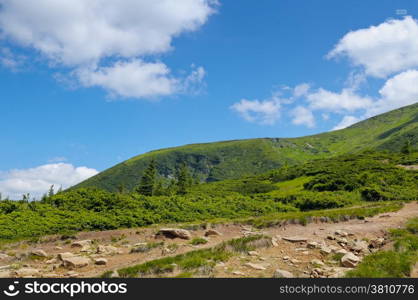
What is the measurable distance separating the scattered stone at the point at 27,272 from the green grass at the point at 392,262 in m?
11.3

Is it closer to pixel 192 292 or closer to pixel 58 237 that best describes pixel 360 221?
pixel 192 292

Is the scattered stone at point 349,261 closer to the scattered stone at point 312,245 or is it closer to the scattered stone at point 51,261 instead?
the scattered stone at point 312,245

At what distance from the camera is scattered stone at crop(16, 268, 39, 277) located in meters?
11.3

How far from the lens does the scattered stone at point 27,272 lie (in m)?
11.3

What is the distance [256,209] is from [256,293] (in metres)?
22.9

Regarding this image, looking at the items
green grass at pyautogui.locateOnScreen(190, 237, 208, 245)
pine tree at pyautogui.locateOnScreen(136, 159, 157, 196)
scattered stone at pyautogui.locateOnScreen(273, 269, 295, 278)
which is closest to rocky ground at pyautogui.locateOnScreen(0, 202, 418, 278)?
scattered stone at pyautogui.locateOnScreen(273, 269, 295, 278)

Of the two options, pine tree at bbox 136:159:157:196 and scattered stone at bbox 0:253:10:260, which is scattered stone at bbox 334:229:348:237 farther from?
pine tree at bbox 136:159:157:196

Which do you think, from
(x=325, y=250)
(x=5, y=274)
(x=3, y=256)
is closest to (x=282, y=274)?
(x=325, y=250)

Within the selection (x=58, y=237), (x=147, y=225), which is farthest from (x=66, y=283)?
(x=147, y=225)

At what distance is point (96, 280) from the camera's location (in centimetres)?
915

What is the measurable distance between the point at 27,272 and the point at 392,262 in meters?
13.5

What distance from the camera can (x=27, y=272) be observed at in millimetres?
11602

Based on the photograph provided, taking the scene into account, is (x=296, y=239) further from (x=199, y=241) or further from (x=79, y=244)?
(x=79, y=244)

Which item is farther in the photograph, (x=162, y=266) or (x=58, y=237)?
(x=58, y=237)
